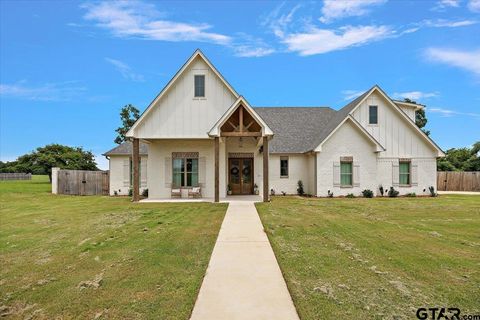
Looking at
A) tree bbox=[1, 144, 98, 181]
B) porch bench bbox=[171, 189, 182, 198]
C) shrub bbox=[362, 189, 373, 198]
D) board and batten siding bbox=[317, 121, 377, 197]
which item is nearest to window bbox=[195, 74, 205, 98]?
porch bench bbox=[171, 189, 182, 198]

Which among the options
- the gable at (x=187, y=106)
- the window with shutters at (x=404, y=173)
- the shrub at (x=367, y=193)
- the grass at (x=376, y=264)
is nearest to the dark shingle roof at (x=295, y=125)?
the shrub at (x=367, y=193)

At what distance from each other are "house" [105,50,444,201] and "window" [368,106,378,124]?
0.07 metres

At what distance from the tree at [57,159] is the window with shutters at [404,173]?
50.1m

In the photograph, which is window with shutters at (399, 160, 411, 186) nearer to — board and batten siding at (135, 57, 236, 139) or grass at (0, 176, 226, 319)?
board and batten siding at (135, 57, 236, 139)

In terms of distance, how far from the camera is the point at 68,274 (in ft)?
18.6

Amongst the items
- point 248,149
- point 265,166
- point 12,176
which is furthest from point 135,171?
point 12,176

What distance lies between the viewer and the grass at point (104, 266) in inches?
169

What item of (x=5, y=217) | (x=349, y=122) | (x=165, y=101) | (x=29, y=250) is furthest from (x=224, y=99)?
(x=29, y=250)

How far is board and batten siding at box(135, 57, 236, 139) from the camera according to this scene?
59.3 ft

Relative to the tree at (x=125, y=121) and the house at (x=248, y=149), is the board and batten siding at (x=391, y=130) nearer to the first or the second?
the house at (x=248, y=149)

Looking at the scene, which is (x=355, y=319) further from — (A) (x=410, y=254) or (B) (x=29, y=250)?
(B) (x=29, y=250)

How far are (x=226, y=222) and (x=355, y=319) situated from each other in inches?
278

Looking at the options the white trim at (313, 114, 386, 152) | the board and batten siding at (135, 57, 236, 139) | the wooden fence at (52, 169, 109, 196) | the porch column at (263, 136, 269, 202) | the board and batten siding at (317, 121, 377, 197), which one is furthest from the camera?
the wooden fence at (52, 169, 109, 196)

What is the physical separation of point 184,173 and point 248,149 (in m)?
4.54
